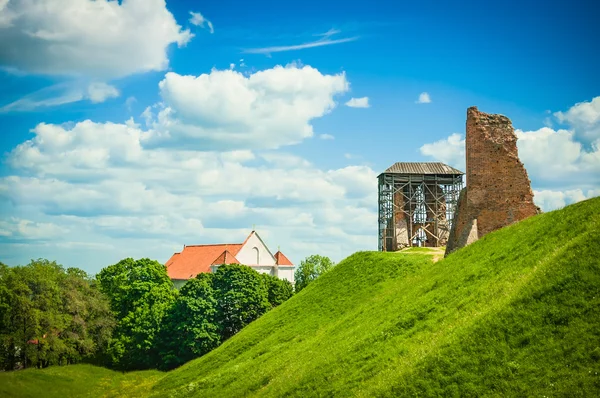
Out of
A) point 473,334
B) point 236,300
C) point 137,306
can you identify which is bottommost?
point 137,306

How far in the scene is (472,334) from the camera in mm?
14266

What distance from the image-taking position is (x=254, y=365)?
27312 millimetres

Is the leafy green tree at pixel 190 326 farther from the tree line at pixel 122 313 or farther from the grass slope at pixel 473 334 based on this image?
the grass slope at pixel 473 334

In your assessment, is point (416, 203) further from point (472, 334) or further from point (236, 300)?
point (472, 334)

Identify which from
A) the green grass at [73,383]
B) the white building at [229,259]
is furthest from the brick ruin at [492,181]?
the white building at [229,259]

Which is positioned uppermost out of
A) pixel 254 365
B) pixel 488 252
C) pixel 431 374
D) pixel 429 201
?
pixel 429 201

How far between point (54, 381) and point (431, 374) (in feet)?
111

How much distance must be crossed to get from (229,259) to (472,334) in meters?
56.5

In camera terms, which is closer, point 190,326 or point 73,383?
point 73,383

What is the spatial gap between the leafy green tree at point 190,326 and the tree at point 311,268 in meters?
33.3

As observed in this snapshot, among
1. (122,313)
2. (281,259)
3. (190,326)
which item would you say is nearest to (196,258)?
(281,259)

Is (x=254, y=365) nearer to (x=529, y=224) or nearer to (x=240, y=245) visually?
(x=529, y=224)

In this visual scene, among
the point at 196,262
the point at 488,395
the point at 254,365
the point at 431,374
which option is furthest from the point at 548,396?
the point at 196,262

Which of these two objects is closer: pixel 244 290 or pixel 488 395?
pixel 488 395
